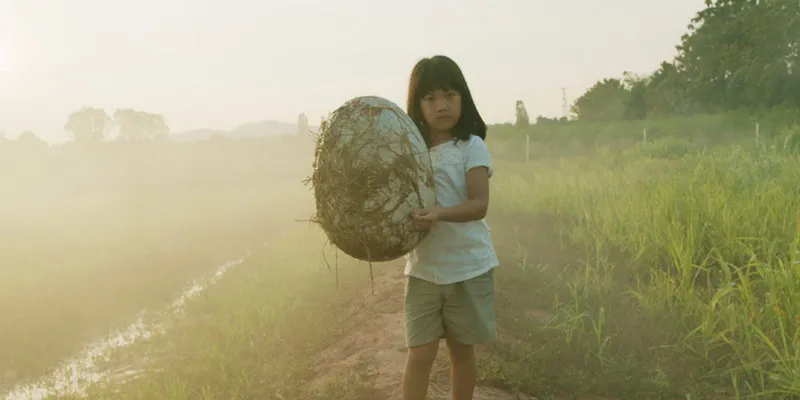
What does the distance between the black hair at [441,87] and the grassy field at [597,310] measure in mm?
1631

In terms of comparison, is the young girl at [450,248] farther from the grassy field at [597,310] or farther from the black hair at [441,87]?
the grassy field at [597,310]

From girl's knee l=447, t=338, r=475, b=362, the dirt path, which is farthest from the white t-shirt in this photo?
the dirt path

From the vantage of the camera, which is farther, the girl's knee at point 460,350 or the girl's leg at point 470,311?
the girl's knee at point 460,350

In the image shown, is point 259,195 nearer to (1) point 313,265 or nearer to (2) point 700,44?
(1) point 313,265

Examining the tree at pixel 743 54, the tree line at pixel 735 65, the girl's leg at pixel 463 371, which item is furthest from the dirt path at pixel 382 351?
the tree at pixel 743 54

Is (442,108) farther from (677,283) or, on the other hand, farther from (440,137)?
(677,283)

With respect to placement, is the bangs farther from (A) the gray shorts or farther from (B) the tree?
(B) the tree

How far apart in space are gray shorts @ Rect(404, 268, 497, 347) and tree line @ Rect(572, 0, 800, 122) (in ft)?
95.5

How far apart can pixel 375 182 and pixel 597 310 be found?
268cm

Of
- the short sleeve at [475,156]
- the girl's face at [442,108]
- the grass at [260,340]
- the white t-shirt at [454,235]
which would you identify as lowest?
the grass at [260,340]

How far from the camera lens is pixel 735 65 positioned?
3241cm

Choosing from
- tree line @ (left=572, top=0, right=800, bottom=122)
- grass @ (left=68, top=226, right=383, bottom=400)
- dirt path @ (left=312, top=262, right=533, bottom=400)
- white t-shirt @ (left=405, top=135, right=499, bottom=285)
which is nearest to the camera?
white t-shirt @ (left=405, top=135, right=499, bottom=285)

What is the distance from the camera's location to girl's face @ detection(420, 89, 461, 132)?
258 cm

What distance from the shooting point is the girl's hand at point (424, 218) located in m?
2.37
